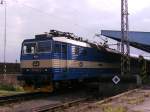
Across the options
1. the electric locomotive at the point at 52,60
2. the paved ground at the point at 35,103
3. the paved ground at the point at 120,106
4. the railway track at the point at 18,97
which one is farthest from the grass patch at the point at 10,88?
the paved ground at the point at 120,106

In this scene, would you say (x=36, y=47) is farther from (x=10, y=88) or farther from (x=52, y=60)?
(x=10, y=88)

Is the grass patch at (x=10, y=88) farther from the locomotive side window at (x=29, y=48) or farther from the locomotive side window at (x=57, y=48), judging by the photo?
the locomotive side window at (x=57, y=48)

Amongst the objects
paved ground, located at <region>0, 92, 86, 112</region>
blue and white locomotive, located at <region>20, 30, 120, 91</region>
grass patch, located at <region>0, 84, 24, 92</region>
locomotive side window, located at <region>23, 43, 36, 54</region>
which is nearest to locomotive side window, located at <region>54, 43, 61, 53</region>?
blue and white locomotive, located at <region>20, 30, 120, 91</region>

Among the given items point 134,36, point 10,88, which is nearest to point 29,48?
point 10,88

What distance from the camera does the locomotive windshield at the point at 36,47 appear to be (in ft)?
78.5

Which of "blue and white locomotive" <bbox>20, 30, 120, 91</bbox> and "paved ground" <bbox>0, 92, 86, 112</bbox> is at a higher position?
"blue and white locomotive" <bbox>20, 30, 120, 91</bbox>

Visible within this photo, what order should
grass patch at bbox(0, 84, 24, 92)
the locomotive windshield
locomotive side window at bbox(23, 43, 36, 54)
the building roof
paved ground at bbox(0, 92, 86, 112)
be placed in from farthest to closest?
the building roof → grass patch at bbox(0, 84, 24, 92) → locomotive side window at bbox(23, 43, 36, 54) → the locomotive windshield → paved ground at bbox(0, 92, 86, 112)

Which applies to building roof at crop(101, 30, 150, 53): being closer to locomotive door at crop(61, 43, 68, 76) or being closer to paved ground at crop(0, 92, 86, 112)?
locomotive door at crop(61, 43, 68, 76)

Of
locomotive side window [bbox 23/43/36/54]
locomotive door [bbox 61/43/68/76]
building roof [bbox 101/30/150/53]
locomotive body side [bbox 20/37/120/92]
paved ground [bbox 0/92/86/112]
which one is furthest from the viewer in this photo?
building roof [bbox 101/30/150/53]

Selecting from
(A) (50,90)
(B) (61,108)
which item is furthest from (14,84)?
(B) (61,108)

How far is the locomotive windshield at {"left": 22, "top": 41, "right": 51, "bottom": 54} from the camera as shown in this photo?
23922mm

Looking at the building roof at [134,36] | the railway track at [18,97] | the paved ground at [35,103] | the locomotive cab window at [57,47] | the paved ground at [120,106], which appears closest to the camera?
the paved ground at [120,106]

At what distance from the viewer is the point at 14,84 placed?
32562 mm

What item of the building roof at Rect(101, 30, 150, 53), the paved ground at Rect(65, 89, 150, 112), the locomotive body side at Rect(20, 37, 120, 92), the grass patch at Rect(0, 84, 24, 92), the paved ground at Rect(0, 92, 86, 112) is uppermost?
the building roof at Rect(101, 30, 150, 53)
